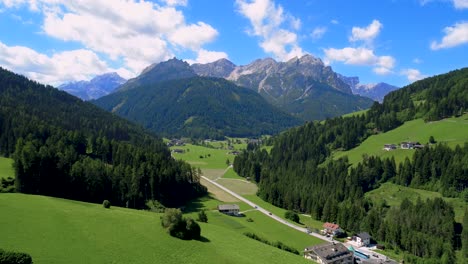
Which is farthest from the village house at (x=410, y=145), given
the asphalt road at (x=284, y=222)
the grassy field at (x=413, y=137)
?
the asphalt road at (x=284, y=222)

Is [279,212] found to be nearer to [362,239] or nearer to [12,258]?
[362,239]

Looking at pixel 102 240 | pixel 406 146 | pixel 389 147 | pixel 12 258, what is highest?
pixel 406 146

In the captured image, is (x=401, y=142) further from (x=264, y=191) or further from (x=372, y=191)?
(x=264, y=191)

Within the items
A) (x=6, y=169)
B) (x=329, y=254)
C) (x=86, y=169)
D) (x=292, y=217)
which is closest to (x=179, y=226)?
(x=329, y=254)

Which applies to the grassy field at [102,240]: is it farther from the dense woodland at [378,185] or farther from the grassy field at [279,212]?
the dense woodland at [378,185]

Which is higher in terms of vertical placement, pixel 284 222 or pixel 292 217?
pixel 292 217

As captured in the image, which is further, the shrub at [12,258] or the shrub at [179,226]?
the shrub at [179,226]

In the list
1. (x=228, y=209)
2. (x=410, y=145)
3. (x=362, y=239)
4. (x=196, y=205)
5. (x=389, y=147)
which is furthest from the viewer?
(x=389, y=147)
